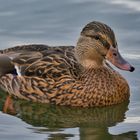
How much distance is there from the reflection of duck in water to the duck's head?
0.68 metres

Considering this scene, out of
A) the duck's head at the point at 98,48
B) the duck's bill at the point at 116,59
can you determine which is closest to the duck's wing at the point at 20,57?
the duck's head at the point at 98,48

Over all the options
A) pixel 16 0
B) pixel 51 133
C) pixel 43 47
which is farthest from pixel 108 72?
pixel 16 0

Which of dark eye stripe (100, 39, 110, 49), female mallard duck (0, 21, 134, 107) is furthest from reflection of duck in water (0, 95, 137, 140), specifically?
dark eye stripe (100, 39, 110, 49)

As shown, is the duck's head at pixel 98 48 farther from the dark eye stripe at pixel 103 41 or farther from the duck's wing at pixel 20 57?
the duck's wing at pixel 20 57

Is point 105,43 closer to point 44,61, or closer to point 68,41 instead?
point 44,61

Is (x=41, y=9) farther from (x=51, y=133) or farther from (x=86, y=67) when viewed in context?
(x=51, y=133)

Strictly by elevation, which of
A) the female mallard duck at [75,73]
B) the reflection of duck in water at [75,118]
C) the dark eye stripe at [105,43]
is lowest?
the reflection of duck in water at [75,118]

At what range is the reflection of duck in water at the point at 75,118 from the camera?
9.80 m

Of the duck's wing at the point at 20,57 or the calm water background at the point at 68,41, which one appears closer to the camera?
the calm water background at the point at 68,41

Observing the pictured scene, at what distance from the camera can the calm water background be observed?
984 centimetres

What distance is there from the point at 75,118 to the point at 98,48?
1.19 metres

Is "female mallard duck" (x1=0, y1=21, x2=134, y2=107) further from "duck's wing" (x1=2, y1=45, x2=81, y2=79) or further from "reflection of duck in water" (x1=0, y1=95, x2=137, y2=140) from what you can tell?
"reflection of duck in water" (x1=0, y1=95, x2=137, y2=140)

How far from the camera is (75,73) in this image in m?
11.2

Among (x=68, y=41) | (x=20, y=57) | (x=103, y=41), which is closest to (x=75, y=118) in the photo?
(x=103, y=41)
